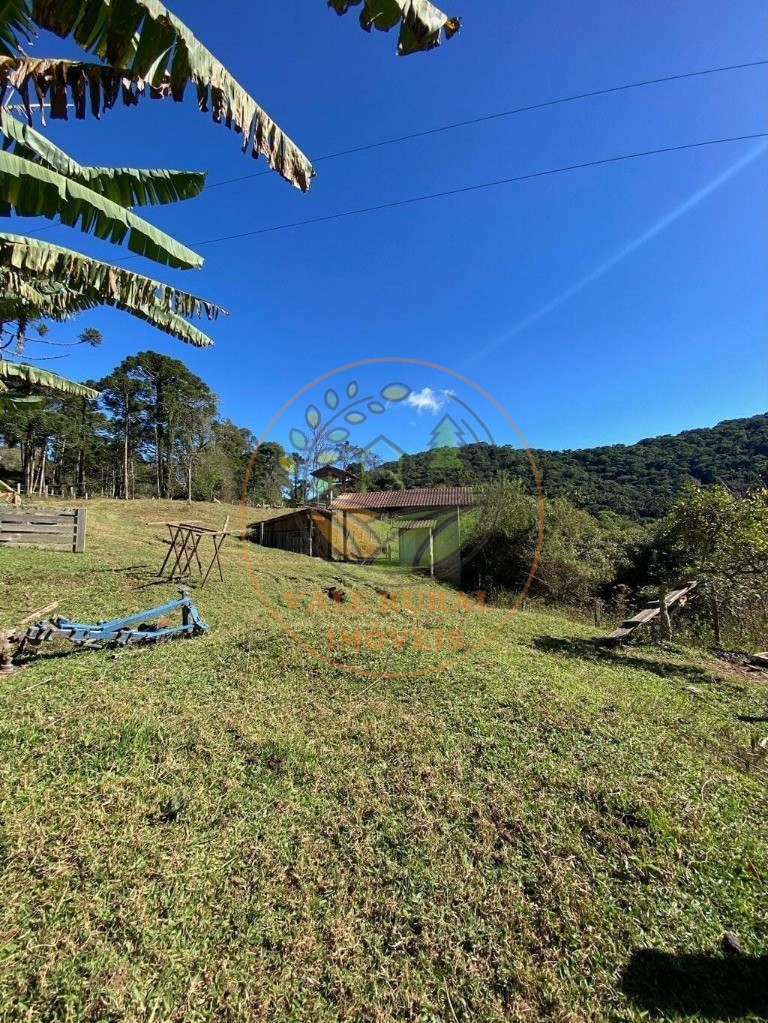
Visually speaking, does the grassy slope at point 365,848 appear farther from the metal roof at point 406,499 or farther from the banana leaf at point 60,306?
the metal roof at point 406,499

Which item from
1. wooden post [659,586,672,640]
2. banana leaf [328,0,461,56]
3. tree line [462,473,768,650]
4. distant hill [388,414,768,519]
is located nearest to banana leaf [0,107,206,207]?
banana leaf [328,0,461,56]

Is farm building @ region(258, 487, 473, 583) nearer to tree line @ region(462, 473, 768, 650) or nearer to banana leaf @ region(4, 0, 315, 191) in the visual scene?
tree line @ region(462, 473, 768, 650)

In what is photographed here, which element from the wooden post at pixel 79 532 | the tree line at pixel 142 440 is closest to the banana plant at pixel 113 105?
the wooden post at pixel 79 532

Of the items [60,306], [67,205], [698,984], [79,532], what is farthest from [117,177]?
[79,532]

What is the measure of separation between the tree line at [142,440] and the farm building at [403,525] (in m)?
16.4

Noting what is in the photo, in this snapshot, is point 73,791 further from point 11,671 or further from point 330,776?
point 11,671

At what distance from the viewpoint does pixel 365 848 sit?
7.95 ft

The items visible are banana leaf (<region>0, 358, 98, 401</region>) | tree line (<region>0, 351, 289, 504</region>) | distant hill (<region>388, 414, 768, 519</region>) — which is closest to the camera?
banana leaf (<region>0, 358, 98, 401</region>)

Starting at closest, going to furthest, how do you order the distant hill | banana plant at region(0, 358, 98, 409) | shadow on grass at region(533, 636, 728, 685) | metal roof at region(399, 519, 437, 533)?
banana plant at region(0, 358, 98, 409) → shadow on grass at region(533, 636, 728, 685) → metal roof at region(399, 519, 437, 533) → the distant hill

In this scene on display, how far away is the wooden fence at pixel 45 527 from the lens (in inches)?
372

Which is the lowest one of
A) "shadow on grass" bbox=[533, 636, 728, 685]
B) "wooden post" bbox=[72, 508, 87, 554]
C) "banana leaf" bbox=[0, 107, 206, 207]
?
"shadow on grass" bbox=[533, 636, 728, 685]

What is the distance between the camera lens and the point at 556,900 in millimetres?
2148

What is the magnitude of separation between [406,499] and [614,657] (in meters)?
4.89

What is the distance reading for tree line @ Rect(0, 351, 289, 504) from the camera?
92.4 feet
